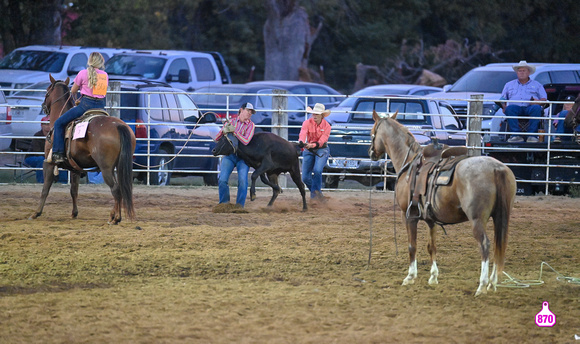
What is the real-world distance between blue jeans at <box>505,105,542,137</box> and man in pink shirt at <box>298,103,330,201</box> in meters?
4.31

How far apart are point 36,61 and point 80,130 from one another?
11.0 m

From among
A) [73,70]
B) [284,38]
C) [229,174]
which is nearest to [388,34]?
[284,38]

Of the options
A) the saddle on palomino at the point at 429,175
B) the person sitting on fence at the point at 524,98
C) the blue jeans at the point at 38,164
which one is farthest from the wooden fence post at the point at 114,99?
the saddle on palomino at the point at 429,175

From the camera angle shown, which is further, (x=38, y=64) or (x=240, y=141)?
(x=38, y=64)

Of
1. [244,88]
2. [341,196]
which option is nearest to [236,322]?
[341,196]

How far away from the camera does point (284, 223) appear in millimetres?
11148

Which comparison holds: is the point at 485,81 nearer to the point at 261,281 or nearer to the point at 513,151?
the point at 513,151

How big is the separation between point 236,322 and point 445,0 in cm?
3427

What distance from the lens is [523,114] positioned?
15477 millimetres

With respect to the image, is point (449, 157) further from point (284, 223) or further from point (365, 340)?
point (284, 223)

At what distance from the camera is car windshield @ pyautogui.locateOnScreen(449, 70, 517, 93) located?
19.3 metres

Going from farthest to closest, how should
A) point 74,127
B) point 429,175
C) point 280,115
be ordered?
point 280,115 → point 74,127 → point 429,175

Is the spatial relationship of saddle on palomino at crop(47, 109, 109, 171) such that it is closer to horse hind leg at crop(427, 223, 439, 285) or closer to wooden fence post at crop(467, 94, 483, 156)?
horse hind leg at crop(427, 223, 439, 285)

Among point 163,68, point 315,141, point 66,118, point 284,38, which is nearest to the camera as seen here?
point 66,118
